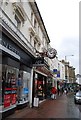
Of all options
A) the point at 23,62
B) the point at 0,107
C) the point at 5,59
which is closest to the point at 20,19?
the point at 23,62

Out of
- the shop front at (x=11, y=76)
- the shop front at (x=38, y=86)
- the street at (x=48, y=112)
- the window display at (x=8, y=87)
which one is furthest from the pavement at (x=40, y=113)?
the shop front at (x=38, y=86)

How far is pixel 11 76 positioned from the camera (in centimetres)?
1293

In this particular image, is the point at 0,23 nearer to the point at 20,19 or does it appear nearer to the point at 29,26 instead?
the point at 20,19

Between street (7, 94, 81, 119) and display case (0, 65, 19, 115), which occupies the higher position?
display case (0, 65, 19, 115)

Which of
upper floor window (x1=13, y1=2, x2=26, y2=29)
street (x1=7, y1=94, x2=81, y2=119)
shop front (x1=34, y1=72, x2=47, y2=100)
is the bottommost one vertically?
street (x1=7, y1=94, x2=81, y2=119)

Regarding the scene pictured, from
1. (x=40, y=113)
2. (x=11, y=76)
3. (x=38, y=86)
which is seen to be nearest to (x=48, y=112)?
(x=40, y=113)

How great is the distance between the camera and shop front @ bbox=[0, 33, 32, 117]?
36.8ft

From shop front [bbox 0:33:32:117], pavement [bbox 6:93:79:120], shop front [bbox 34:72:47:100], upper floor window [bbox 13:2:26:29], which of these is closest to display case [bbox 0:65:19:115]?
shop front [bbox 0:33:32:117]

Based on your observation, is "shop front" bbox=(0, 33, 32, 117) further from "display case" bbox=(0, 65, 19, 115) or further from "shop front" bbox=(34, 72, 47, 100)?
"shop front" bbox=(34, 72, 47, 100)

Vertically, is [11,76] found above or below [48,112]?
above

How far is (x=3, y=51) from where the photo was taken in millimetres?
10516

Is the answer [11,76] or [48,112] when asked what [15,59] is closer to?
[11,76]

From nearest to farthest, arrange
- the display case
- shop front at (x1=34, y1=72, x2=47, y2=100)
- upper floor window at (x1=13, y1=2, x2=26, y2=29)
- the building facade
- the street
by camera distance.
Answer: the building facade < the display case < the street < upper floor window at (x1=13, y1=2, x2=26, y2=29) < shop front at (x1=34, y1=72, x2=47, y2=100)

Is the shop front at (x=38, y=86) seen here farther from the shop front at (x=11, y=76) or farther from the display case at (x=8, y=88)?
the display case at (x=8, y=88)
